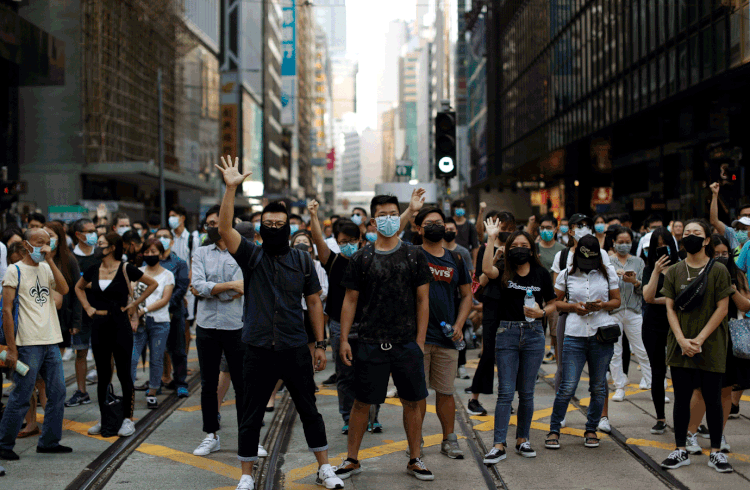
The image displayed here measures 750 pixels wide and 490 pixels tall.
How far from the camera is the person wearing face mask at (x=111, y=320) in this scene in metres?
7.36

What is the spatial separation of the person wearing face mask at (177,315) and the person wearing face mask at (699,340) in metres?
5.41

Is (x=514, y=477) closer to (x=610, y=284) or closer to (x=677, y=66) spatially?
(x=610, y=284)

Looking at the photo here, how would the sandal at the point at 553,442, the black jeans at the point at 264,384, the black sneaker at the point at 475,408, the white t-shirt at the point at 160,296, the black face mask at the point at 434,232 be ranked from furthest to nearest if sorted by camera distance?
the white t-shirt at the point at 160,296 < the black sneaker at the point at 475,408 < the sandal at the point at 553,442 < the black face mask at the point at 434,232 < the black jeans at the point at 264,384

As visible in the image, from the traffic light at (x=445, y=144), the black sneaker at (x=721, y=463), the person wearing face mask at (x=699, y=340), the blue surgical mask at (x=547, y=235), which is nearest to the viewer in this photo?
the black sneaker at (x=721, y=463)

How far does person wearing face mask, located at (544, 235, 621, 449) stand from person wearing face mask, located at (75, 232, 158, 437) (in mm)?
3796

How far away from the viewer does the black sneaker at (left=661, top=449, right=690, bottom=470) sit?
600 cm

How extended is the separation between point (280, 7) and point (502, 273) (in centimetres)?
10519

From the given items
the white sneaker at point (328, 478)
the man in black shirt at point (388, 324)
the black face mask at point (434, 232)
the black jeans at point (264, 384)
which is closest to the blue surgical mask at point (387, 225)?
the man in black shirt at point (388, 324)

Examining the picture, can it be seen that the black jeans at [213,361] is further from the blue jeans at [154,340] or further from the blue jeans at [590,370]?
the blue jeans at [590,370]

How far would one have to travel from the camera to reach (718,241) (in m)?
7.19

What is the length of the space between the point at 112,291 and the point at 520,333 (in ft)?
12.3

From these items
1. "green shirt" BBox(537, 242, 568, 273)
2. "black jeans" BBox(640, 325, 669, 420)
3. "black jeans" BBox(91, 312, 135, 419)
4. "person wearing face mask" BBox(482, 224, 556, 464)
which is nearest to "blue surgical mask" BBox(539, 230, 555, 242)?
"green shirt" BBox(537, 242, 568, 273)

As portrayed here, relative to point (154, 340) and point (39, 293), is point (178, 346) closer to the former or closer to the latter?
point (154, 340)

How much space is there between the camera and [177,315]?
962 cm
